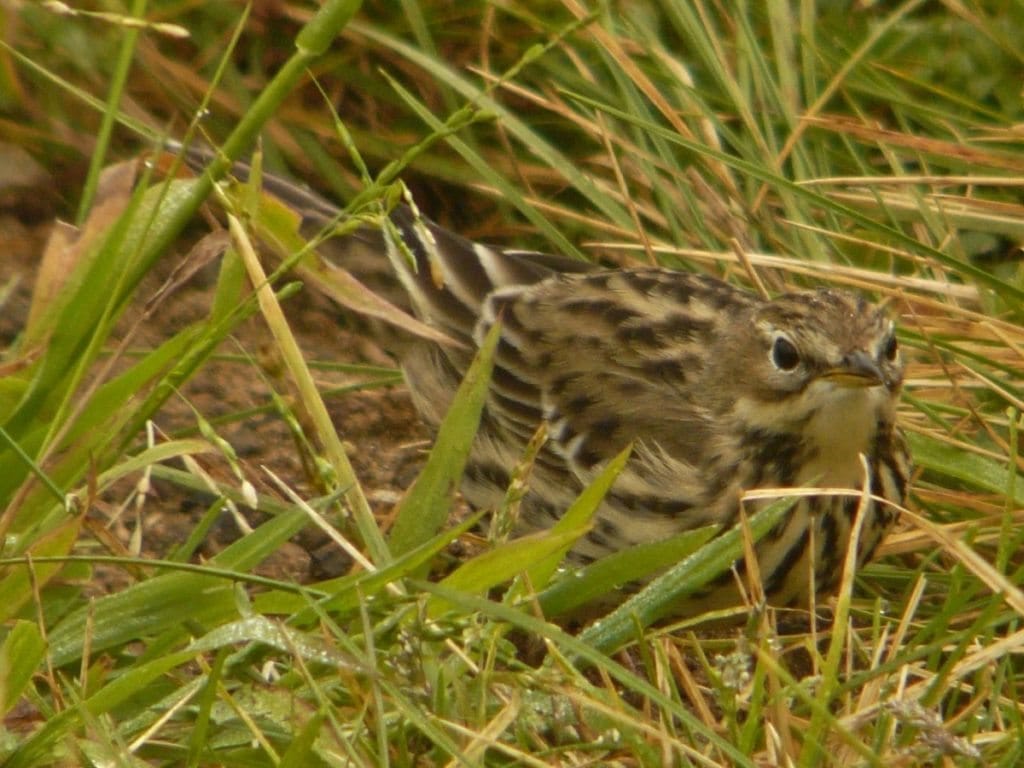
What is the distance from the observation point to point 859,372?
133 inches

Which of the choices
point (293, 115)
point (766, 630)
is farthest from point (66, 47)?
point (766, 630)

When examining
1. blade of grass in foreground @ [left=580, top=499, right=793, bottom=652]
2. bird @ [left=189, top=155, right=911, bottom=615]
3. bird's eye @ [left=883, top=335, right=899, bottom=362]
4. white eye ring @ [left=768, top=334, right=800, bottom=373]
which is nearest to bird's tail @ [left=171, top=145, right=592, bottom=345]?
bird @ [left=189, top=155, right=911, bottom=615]

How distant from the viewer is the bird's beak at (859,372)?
3.37 metres

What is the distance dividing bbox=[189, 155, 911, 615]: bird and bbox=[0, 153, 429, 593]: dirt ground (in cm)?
26

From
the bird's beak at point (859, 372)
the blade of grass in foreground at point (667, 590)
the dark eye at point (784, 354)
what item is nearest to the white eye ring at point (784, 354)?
the dark eye at point (784, 354)

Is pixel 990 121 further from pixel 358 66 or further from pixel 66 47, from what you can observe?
pixel 66 47

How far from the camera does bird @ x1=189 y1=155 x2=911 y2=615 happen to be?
3.48 meters

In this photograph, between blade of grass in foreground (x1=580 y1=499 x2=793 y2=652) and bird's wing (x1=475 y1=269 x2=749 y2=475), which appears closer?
blade of grass in foreground (x1=580 y1=499 x2=793 y2=652)

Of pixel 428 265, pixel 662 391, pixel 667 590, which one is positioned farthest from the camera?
pixel 428 265

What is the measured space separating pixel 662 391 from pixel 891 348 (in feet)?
1.65

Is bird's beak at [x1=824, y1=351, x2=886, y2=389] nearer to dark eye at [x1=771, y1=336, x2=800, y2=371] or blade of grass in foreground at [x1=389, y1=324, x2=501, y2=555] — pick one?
dark eye at [x1=771, y1=336, x2=800, y2=371]

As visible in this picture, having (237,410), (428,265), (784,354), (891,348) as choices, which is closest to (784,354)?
(784,354)

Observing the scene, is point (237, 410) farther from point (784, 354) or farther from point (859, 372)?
point (859, 372)

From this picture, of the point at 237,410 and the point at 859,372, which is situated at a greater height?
the point at 859,372
